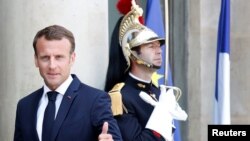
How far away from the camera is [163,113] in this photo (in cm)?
423

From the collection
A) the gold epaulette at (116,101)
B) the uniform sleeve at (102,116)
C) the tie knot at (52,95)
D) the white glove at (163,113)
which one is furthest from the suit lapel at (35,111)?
the white glove at (163,113)

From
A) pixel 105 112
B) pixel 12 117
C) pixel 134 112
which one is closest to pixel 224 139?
pixel 134 112

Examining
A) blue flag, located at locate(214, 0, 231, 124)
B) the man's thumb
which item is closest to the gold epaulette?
the man's thumb

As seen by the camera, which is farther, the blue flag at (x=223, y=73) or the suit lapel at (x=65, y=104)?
the blue flag at (x=223, y=73)

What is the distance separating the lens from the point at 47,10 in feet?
14.1

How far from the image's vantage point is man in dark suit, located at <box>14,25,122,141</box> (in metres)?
3.16

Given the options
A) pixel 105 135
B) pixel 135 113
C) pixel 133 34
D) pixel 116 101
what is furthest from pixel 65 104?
pixel 133 34

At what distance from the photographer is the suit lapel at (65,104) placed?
3152 mm

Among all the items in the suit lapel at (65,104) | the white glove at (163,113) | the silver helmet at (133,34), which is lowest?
Answer: the white glove at (163,113)

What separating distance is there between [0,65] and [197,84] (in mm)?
2681

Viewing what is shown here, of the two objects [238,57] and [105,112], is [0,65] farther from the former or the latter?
[238,57]

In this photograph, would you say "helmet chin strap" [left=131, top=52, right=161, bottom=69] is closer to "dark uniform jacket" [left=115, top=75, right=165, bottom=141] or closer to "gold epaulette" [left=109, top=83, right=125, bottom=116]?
"dark uniform jacket" [left=115, top=75, right=165, bottom=141]

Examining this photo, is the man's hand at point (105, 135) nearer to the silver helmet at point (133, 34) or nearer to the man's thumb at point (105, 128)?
the man's thumb at point (105, 128)

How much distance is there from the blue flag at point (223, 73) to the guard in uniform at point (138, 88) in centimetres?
120
